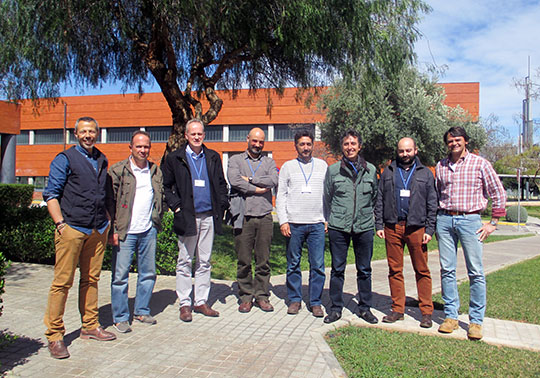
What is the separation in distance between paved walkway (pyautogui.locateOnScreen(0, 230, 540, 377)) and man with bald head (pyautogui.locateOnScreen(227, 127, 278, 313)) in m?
0.36

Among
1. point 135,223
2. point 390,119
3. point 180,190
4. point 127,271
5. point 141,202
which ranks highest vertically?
point 390,119

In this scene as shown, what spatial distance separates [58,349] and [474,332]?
3905 millimetres

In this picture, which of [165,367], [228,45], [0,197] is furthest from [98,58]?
[165,367]

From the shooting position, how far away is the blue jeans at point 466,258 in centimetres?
445

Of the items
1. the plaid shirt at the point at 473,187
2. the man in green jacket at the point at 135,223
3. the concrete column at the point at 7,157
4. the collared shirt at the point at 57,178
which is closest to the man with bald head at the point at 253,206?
the man in green jacket at the point at 135,223

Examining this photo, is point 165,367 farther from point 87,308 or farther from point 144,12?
point 144,12

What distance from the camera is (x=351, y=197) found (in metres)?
4.90

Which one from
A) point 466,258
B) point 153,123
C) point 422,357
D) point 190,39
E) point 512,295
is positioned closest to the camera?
point 422,357

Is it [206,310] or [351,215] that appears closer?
[351,215]

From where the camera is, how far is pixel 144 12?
977cm

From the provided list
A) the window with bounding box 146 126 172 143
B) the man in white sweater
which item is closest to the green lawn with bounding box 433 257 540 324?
the man in white sweater

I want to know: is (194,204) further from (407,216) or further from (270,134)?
(270,134)

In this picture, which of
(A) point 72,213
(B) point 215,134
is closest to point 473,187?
(A) point 72,213

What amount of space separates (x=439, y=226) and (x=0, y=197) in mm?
12262
